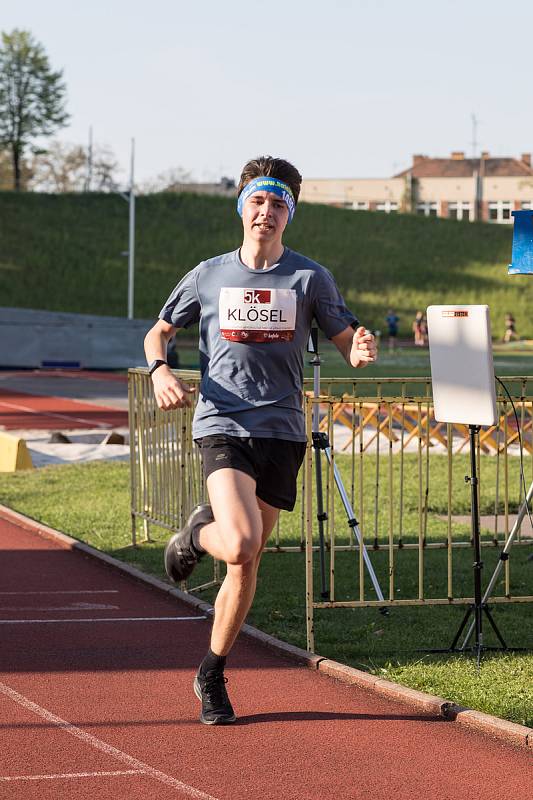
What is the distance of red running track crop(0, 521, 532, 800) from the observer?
5.19m

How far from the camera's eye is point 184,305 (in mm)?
6000

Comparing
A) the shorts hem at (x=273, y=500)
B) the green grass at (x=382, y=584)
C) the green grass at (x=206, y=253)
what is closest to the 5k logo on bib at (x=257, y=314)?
the shorts hem at (x=273, y=500)

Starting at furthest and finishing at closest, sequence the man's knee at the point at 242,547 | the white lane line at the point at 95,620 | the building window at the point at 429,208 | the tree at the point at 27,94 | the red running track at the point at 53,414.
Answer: the building window at the point at 429,208 < the tree at the point at 27,94 < the red running track at the point at 53,414 < the white lane line at the point at 95,620 < the man's knee at the point at 242,547

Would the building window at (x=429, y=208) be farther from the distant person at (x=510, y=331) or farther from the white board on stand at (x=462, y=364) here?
the white board on stand at (x=462, y=364)

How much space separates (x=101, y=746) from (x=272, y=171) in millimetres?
2479

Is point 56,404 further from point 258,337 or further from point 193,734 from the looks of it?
point 258,337

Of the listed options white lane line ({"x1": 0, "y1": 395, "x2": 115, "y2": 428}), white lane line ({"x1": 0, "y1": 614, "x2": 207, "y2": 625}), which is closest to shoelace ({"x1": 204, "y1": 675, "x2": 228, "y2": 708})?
white lane line ({"x1": 0, "y1": 614, "x2": 207, "y2": 625})

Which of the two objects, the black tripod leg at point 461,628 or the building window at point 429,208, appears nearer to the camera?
the black tripod leg at point 461,628

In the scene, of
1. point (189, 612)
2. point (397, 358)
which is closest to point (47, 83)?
point (397, 358)

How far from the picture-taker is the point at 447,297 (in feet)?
271

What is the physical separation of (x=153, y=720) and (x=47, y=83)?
93509 mm

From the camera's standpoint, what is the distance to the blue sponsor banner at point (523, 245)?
7680 millimetres

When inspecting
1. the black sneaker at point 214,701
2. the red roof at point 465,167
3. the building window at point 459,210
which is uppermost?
the red roof at point 465,167

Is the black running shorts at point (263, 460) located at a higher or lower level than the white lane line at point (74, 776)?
higher
